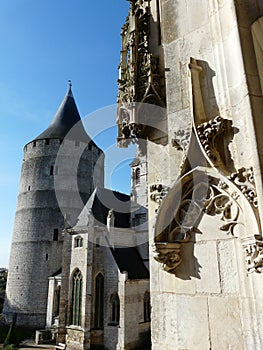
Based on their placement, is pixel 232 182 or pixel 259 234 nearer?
pixel 259 234

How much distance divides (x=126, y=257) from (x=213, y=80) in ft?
55.1

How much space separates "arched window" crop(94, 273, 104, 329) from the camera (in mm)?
16797

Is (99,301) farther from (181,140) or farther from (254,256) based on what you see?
(254,256)

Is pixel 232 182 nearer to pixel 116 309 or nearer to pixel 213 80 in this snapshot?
pixel 213 80

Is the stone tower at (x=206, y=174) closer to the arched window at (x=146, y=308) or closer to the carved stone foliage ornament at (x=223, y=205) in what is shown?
the carved stone foliage ornament at (x=223, y=205)

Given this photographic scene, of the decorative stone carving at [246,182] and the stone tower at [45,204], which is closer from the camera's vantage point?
the decorative stone carving at [246,182]

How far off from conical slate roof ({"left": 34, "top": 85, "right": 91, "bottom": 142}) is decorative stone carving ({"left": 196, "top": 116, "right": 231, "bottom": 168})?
27980 mm

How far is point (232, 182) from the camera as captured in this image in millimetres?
2521

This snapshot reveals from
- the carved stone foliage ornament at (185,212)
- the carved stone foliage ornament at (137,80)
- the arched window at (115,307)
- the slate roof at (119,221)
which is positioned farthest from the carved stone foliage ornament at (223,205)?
the arched window at (115,307)

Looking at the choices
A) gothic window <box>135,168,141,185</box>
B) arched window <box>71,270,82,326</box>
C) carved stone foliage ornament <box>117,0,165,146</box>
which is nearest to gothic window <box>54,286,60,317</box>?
arched window <box>71,270,82,326</box>

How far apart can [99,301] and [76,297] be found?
1.72 m

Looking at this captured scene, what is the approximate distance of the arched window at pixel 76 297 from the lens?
56.3ft

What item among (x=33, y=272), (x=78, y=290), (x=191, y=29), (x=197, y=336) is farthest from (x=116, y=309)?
(x=191, y=29)

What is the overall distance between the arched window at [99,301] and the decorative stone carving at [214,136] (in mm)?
16658
